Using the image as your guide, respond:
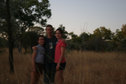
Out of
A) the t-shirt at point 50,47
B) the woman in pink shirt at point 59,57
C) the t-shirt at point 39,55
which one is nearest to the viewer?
the woman in pink shirt at point 59,57

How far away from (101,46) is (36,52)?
1592 centimetres

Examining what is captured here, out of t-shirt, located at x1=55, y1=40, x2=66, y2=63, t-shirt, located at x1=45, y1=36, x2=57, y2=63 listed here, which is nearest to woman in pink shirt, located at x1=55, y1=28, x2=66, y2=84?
t-shirt, located at x1=55, y1=40, x2=66, y2=63

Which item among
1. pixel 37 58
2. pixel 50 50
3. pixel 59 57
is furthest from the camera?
pixel 37 58

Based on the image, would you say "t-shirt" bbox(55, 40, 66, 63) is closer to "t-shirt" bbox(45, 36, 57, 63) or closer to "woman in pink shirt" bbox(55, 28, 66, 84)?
"woman in pink shirt" bbox(55, 28, 66, 84)

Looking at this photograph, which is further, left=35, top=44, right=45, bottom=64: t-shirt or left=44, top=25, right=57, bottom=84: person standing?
left=35, top=44, right=45, bottom=64: t-shirt

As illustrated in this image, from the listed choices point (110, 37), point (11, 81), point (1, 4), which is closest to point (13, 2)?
point (1, 4)

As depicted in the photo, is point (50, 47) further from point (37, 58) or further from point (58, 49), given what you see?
point (37, 58)

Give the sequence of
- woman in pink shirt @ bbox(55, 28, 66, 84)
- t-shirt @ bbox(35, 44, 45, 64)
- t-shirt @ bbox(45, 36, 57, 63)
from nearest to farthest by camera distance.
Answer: woman in pink shirt @ bbox(55, 28, 66, 84)
t-shirt @ bbox(45, 36, 57, 63)
t-shirt @ bbox(35, 44, 45, 64)

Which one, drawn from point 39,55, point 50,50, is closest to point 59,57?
point 50,50

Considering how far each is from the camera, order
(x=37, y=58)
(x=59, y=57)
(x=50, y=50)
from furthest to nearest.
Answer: (x=37, y=58) < (x=50, y=50) < (x=59, y=57)

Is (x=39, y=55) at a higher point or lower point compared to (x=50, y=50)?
lower

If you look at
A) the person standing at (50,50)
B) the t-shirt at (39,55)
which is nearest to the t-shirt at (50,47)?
the person standing at (50,50)

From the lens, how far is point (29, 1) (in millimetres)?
19500

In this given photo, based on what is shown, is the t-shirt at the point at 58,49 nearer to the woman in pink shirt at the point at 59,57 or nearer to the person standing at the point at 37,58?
the woman in pink shirt at the point at 59,57
